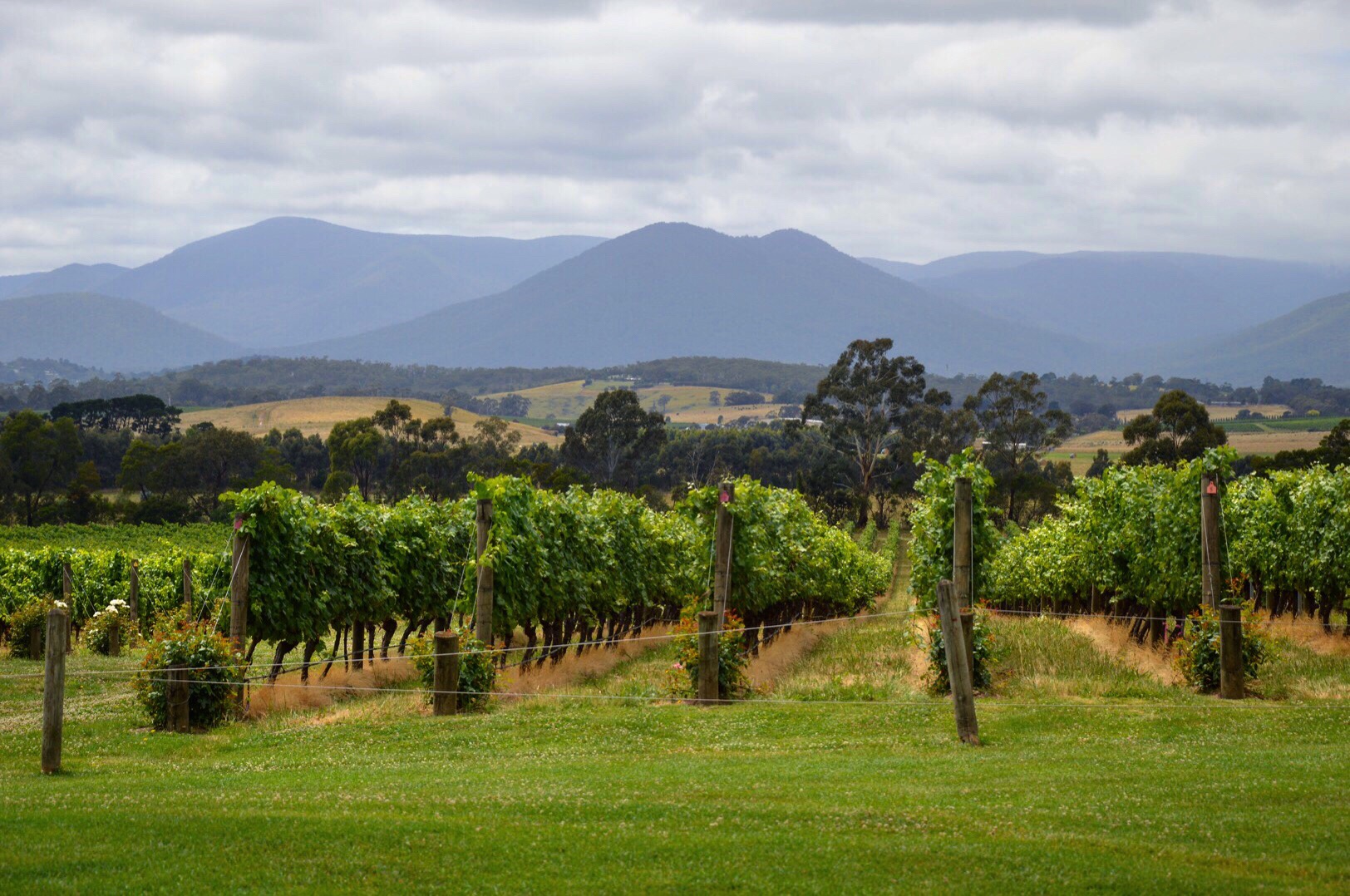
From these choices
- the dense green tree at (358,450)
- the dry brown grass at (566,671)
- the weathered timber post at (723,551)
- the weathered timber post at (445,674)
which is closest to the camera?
the weathered timber post at (445,674)

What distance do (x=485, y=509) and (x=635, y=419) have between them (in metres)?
77.7

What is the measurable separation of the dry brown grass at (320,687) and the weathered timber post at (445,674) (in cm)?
123

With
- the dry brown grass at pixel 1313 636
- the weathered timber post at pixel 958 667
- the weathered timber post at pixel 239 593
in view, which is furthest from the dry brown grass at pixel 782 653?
the dry brown grass at pixel 1313 636

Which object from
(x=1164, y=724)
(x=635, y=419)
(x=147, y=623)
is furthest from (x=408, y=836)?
(x=635, y=419)

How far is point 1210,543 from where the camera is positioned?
15.8 meters

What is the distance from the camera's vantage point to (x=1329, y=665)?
17.2 meters

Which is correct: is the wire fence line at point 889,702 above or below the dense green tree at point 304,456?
below

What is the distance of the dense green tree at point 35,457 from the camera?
8838 cm

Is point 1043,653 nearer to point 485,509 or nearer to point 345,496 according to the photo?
point 485,509

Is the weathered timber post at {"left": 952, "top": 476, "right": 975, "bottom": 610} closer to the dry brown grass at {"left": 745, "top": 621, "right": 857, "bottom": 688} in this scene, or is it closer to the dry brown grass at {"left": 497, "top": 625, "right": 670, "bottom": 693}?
the dry brown grass at {"left": 745, "top": 621, "right": 857, "bottom": 688}

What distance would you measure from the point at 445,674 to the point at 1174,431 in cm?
6340

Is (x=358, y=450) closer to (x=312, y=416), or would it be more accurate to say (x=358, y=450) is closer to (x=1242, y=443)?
(x=312, y=416)

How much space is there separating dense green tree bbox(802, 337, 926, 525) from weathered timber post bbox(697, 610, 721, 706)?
240ft

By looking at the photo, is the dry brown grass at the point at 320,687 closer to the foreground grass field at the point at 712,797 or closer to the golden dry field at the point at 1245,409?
the foreground grass field at the point at 712,797
